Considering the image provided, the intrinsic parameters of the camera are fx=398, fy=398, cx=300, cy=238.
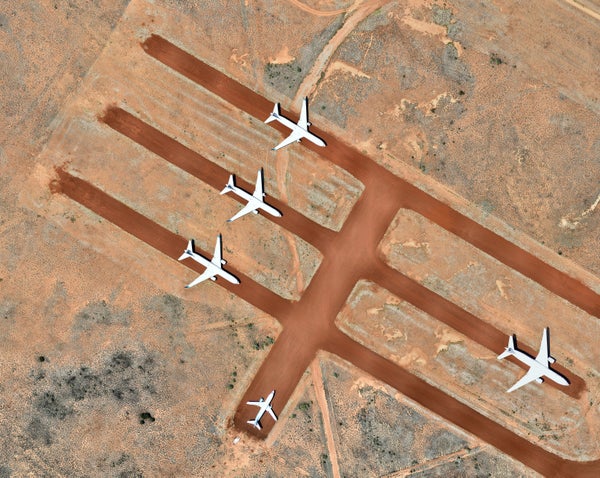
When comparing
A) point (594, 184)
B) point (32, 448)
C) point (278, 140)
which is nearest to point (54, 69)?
point (278, 140)

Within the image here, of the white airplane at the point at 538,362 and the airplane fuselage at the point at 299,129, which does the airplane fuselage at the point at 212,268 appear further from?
the white airplane at the point at 538,362

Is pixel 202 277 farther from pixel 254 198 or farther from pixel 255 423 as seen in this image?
pixel 255 423

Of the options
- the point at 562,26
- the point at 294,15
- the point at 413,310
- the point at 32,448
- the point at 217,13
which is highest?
the point at 562,26

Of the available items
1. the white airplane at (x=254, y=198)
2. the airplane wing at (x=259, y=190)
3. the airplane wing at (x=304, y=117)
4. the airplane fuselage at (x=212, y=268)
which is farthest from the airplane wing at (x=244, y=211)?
the airplane wing at (x=304, y=117)

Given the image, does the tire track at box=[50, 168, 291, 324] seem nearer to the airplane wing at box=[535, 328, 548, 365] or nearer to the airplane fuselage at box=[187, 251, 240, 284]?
the airplane fuselage at box=[187, 251, 240, 284]

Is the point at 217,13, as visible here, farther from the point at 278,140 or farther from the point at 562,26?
the point at 562,26

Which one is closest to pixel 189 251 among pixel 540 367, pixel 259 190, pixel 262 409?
pixel 259 190

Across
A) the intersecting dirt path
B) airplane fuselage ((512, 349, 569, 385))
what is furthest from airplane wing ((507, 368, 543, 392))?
the intersecting dirt path
